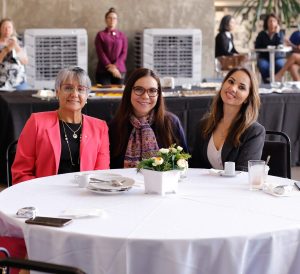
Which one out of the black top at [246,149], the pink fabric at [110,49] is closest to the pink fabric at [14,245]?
the black top at [246,149]

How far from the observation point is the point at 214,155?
363cm

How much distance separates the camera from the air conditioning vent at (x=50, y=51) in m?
9.50

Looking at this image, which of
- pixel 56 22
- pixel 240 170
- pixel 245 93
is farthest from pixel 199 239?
pixel 56 22

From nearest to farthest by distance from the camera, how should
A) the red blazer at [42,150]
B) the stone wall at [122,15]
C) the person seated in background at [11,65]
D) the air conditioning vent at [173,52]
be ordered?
the red blazer at [42,150] → the person seated in background at [11,65] → the stone wall at [122,15] → the air conditioning vent at [173,52]

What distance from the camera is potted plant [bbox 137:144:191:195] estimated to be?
268cm

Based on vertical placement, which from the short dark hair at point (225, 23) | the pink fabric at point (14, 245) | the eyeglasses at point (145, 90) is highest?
the short dark hair at point (225, 23)

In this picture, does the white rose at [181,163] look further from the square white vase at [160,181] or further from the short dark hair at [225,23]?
the short dark hair at [225,23]

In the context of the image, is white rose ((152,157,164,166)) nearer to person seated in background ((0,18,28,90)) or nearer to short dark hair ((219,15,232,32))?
person seated in background ((0,18,28,90))

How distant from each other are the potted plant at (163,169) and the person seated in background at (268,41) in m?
7.78

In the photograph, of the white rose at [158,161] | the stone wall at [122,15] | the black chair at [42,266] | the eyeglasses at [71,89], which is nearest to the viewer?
the black chair at [42,266]

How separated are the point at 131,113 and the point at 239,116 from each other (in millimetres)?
574

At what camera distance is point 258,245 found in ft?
7.30

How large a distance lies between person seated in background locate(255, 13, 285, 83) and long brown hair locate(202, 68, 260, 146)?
6.67 meters

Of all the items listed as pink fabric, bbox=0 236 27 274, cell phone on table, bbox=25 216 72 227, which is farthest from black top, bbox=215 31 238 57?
cell phone on table, bbox=25 216 72 227
